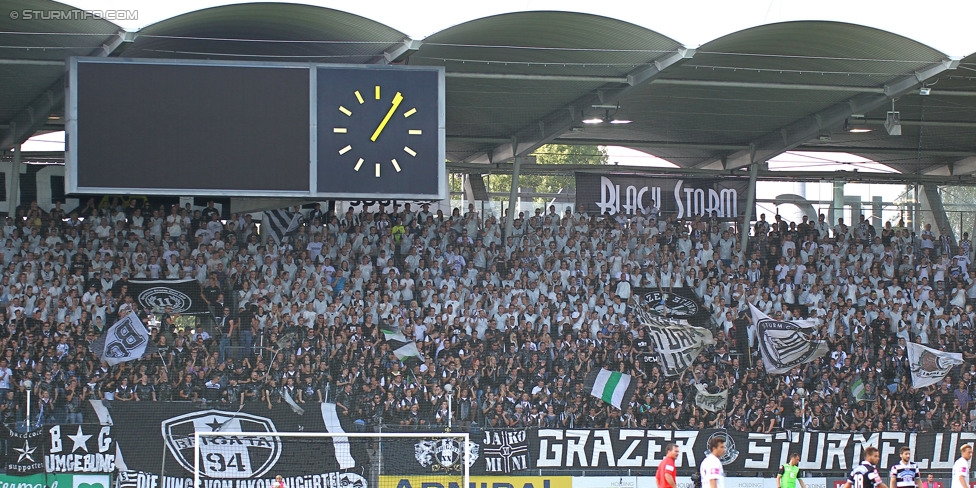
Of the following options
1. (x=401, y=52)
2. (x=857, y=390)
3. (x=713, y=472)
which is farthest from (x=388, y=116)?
(x=857, y=390)

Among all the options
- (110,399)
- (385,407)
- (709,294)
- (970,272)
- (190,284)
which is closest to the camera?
(110,399)

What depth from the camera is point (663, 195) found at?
29641 mm

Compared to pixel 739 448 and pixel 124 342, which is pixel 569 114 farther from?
pixel 124 342

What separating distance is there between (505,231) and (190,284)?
7.48 meters

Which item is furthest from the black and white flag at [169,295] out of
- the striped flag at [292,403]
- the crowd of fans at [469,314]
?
the striped flag at [292,403]

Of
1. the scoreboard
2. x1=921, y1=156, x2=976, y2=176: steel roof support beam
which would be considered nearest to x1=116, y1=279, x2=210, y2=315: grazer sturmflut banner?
the scoreboard

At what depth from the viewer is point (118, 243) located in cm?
2414

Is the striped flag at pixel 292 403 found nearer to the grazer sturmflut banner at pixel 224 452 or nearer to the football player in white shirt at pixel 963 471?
the grazer sturmflut banner at pixel 224 452

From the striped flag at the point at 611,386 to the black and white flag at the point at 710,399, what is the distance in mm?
1347

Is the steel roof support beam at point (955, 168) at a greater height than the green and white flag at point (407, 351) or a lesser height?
greater

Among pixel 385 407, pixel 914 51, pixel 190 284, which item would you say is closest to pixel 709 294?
pixel 914 51

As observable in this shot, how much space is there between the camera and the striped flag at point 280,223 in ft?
83.6

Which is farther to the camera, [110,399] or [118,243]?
[118,243]

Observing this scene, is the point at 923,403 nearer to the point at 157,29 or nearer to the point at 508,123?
the point at 508,123
